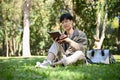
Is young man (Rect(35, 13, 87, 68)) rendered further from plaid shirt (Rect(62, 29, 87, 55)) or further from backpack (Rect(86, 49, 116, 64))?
backpack (Rect(86, 49, 116, 64))

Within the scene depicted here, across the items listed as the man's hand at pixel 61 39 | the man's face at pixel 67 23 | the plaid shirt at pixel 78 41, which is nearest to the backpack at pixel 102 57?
the plaid shirt at pixel 78 41

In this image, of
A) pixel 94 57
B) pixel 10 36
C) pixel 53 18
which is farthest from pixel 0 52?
pixel 94 57

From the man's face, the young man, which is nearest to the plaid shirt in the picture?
the young man

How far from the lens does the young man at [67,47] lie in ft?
24.4

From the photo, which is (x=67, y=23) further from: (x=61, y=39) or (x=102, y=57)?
(x=102, y=57)

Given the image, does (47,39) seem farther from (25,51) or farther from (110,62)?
(110,62)

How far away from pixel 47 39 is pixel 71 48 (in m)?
46.5

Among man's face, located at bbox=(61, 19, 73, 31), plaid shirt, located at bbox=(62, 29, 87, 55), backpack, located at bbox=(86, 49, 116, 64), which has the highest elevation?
man's face, located at bbox=(61, 19, 73, 31)

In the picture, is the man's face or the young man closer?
the young man

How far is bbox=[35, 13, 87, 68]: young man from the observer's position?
7.43m

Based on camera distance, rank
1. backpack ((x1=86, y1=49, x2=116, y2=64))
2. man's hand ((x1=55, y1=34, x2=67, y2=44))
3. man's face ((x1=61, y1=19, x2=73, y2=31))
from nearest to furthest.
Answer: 1. man's hand ((x1=55, y1=34, x2=67, y2=44))
2. man's face ((x1=61, y1=19, x2=73, y2=31))
3. backpack ((x1=86, y1=49, x2=116, y2=64))

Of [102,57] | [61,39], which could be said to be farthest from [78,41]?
[102,57]

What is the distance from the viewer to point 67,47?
26.3 ft

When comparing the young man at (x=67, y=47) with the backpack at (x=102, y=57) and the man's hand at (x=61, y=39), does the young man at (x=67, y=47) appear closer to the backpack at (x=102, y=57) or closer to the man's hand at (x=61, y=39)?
the man's hand at (x=61, y=39)
